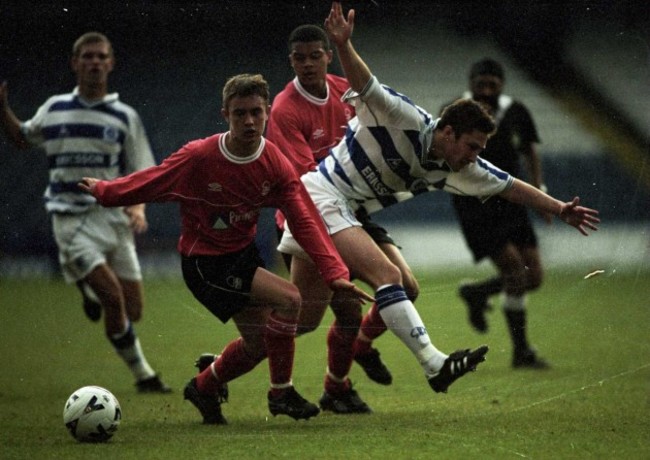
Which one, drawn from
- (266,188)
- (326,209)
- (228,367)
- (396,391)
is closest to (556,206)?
(326,209)

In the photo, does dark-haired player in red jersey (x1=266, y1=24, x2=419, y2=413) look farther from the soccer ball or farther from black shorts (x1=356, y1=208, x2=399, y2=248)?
the soccer ball

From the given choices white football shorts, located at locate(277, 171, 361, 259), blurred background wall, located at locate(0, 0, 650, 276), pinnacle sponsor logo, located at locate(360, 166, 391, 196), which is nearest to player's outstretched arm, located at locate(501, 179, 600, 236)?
A: blurred background wall, located at locate(0, 0, 650, 276)

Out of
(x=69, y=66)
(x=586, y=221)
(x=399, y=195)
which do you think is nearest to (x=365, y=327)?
(x=399, y=195)

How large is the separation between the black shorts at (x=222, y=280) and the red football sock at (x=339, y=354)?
0.95 m

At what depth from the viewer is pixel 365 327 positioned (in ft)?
27.4

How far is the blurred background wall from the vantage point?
23.4ft

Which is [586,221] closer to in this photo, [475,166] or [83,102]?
[475,166]

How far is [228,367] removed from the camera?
24.7 ft

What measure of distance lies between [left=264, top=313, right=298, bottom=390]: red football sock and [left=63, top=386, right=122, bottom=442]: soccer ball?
95 centimetres

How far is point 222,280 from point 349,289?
0.84 m

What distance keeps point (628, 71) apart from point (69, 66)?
3067mm

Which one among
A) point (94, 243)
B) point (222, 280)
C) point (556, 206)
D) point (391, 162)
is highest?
point (391, 162)

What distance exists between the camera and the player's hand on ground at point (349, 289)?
6.60 metres

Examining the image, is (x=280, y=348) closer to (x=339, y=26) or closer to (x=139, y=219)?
(x=139, y=219)
